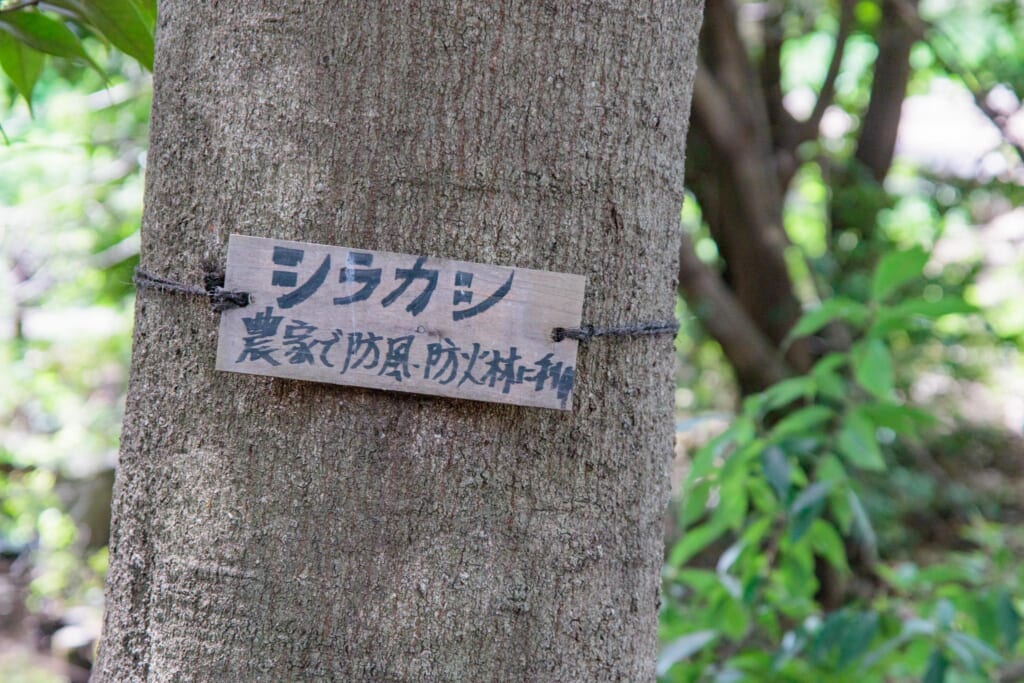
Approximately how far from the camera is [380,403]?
2.29 ft

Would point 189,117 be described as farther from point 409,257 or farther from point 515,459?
point 515,459

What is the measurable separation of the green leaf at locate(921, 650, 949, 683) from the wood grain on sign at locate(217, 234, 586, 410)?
1.03 m

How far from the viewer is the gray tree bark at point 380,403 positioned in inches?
27.0

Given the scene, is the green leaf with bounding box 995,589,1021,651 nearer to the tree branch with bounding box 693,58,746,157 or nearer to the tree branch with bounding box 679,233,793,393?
the tree branch with bounding box 679,233,793,393

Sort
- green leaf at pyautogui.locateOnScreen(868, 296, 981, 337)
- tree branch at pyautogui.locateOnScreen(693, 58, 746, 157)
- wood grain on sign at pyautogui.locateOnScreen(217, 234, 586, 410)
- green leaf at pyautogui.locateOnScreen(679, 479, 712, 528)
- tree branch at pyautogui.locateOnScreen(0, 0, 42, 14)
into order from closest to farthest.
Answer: wood grain on sign at pyautogui.locateOnScreen(217, 234, 586, 410) → tree branch at pyautogui.locateOnScreen(0, 0, 42, 14) → green leaf at pyautogui.locateOnScreen(868, 296, 981, 337) → green leaf at pyautogui.locateOnScreen(679, 479, 712, 528) → tree branch at pyautogui.locateOnScreen(693, 58, 746, 157)

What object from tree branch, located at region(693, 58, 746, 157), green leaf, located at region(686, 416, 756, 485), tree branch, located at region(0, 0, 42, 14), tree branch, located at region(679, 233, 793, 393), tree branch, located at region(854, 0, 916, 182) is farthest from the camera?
tree branch, located at region(854, 0, 916, 182)

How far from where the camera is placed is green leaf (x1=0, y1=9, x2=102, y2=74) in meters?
0.96

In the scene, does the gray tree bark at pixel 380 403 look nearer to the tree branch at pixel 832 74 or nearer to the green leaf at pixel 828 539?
the green leaf at pixel 828 539

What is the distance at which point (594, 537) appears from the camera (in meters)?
0.74

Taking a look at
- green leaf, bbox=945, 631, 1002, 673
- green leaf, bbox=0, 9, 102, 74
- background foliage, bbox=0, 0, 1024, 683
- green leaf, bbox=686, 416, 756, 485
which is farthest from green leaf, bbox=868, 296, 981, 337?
green leaf, bbox=0, 9, 102, 74

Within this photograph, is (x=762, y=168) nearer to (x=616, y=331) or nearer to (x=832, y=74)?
(x=832, y=74)

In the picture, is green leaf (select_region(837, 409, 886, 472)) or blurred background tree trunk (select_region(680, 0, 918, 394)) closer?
green leaf (select_region(837, 409, 886, 472))

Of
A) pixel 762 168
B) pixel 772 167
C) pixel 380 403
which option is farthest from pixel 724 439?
pixel 772 167

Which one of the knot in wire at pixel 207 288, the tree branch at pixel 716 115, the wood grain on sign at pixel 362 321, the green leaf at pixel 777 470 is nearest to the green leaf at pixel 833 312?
the green leaf at pixel 777 470
